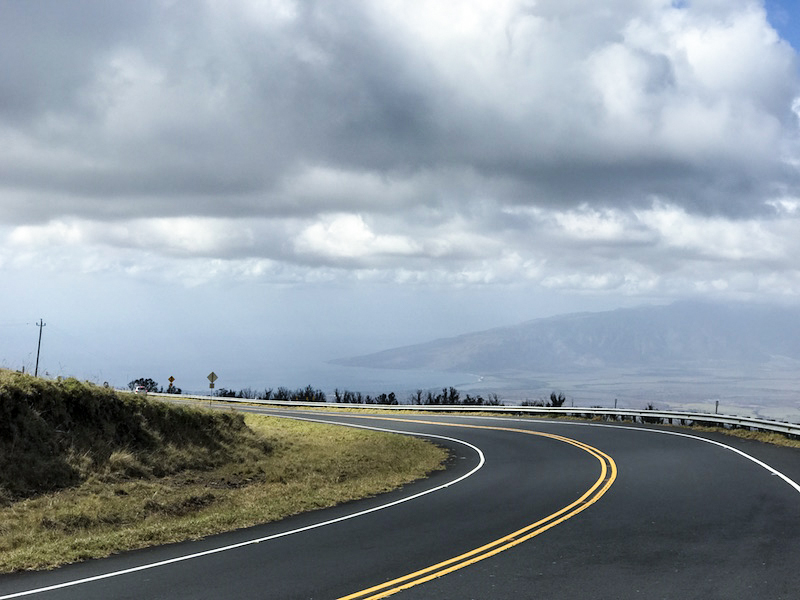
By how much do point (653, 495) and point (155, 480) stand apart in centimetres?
1258

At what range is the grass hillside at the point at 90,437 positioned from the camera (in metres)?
18.3

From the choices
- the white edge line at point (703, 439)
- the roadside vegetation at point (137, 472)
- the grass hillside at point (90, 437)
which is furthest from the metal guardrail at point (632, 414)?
the grass hillside at point (90, 437)

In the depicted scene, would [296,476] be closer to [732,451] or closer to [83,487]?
[83,487]

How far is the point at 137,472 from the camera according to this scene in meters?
20.6

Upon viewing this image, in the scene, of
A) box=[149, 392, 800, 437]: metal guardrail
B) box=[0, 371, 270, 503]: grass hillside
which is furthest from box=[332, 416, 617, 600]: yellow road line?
box=[149, 392, 800, 437]: metal guardrail

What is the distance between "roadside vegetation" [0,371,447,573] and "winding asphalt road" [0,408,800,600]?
1138mm

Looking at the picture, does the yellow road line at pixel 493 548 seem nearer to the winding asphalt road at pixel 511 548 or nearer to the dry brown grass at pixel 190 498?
the winding asphalt road at pixel 511 548

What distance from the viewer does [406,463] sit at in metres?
26.3

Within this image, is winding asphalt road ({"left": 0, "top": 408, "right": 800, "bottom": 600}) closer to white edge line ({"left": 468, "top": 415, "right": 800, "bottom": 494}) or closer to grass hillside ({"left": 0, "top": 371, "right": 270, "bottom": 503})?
white edge line ({"left": 468, "top": 415, "right": 800, "bottom": 494})

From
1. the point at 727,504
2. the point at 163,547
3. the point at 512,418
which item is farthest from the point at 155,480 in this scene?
the point at 512,418

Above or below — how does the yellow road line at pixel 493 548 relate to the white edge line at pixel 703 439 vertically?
below

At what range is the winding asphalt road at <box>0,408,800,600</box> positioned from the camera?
995cm

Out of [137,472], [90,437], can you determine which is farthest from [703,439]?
[90,437]

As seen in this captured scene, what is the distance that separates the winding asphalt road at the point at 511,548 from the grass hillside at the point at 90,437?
21.5 feet
